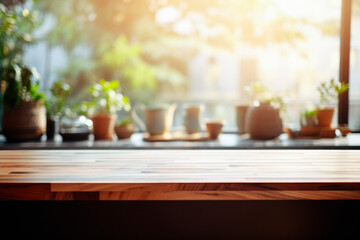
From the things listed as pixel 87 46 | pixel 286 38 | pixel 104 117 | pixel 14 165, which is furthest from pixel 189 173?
pixel 87 46

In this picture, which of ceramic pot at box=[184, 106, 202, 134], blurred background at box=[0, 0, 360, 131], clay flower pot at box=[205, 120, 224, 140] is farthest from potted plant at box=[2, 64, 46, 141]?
blurred background at box=[0, 0, 360, 131]

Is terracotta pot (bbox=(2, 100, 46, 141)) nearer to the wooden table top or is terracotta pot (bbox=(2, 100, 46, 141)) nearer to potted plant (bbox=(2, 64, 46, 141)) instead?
potted plant (bbox=(2, 64, 46, 141))

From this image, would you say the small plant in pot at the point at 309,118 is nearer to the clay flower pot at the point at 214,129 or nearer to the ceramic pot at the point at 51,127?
the clay flower pot at the point at 214,129

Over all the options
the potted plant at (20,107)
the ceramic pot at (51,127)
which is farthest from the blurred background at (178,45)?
the potted plant at (20,107)

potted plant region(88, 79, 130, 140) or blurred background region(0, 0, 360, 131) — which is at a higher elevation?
blurred background region(0, 0, 360, 131)

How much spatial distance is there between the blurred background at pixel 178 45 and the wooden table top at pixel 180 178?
2.59m

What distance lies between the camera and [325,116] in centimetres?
183

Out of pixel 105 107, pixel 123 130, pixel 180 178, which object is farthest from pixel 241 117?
pixel 180 178

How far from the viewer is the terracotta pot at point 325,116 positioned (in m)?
1.83

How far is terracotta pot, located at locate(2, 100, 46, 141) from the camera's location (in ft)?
5.54

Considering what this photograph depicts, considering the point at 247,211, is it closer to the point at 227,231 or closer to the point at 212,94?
the point at 227,231

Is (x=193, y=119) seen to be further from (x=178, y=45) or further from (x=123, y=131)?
(x=178, y=45)

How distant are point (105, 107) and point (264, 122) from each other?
0.94 m

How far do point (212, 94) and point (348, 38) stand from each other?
4.98 metres
